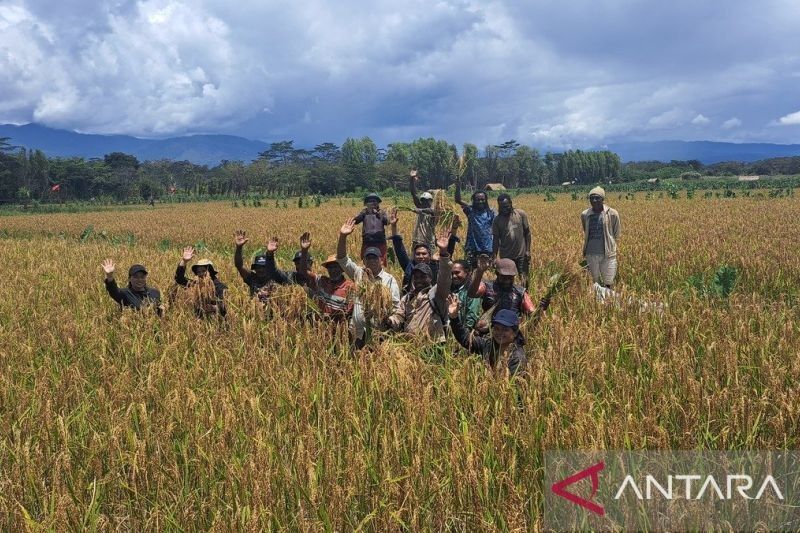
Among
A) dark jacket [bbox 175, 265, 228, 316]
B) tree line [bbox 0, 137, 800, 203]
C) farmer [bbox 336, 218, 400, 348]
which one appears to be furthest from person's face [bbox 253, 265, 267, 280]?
tree line [bbox 0, 137, 800, 203]

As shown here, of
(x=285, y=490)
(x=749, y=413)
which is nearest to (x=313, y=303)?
(x=285, y=490)

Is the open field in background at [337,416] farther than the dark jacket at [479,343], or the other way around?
the dark jacket at [479,343]

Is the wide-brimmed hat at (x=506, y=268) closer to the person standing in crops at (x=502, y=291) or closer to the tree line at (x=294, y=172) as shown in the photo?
A: the person standing in crops at (x=502, y=291)

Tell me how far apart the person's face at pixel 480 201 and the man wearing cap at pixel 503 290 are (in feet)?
8.90

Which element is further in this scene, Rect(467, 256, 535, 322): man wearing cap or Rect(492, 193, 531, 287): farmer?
Rect(492, 193, 531, 287): farmer

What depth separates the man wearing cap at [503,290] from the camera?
4656 mm

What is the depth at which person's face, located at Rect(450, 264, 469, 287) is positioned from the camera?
493cm

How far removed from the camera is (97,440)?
2912 mm

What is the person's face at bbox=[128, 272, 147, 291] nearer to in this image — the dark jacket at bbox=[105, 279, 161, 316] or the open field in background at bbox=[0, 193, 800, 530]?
the dark jacket at bbox=[105, 279, 161, 316]

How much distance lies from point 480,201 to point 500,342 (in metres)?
4.07

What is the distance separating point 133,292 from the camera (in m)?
6.18

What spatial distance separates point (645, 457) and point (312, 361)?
2546 mm

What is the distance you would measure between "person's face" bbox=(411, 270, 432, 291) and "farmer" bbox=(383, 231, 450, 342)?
0.11 meters

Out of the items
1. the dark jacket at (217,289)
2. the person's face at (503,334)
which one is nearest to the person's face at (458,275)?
the person's face at (503,334)
